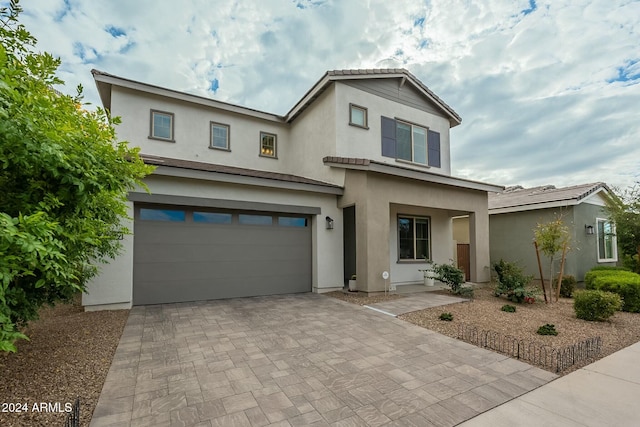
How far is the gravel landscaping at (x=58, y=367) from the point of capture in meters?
2.77

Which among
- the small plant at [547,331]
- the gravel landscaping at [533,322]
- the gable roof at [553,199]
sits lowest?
the gravel landscaping at [533,322]

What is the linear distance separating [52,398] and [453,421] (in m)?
4.03

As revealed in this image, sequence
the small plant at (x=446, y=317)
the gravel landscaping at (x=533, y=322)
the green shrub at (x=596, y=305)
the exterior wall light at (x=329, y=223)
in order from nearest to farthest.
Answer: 1. the gravel landscaping at (x=533, y=322)
2. the small plant at (x=446, y=317)
3. the green shrub at (x=596, y=305)
4. the exterior wall light at (x=329, y=223)

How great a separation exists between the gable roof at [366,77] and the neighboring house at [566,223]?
15.6 feet

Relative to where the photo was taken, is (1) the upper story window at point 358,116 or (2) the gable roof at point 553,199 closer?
(1) the upper story window at point 358,116

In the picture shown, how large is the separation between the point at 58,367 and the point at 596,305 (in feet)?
32.5

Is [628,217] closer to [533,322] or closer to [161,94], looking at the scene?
[533,322]

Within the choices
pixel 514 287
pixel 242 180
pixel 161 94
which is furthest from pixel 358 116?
pixel 514 287

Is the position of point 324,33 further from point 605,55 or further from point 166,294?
point 166,294

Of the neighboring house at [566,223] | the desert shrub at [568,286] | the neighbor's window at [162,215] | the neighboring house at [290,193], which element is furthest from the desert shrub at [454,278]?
the neighbor's window at [162,215]

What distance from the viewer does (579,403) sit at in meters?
3.04

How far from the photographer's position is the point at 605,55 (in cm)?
900

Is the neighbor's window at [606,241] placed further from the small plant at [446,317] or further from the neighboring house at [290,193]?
the small plant at [446,317]

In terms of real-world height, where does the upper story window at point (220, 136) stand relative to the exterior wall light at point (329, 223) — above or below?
above
